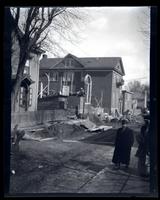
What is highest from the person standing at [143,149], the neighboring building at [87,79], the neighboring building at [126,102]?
the neighboring building at [87,79]

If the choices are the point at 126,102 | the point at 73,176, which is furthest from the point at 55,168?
the point at 126,102

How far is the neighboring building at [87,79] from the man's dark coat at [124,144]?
1054 centimetres

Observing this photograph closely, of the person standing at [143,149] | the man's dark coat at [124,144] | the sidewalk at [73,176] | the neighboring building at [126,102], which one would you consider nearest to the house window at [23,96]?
the neighboring building at [126,102]

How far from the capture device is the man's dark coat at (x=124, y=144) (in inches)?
340

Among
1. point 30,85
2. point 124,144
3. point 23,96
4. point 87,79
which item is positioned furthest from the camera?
point 87,79

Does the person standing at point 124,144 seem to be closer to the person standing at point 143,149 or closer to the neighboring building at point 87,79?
the person standing at point 143,149

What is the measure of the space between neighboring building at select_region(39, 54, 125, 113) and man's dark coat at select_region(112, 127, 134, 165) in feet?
34.6

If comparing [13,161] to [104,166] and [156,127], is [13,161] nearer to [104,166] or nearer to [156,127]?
[104,166]

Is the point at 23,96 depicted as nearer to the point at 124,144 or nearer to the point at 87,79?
the point at 87,79

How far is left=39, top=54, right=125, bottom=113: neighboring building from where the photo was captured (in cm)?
2014

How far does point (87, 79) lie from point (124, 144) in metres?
15.5

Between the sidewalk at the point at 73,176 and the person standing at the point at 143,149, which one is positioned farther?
the person standing at the point at 143,149

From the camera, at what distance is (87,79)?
23891mm
